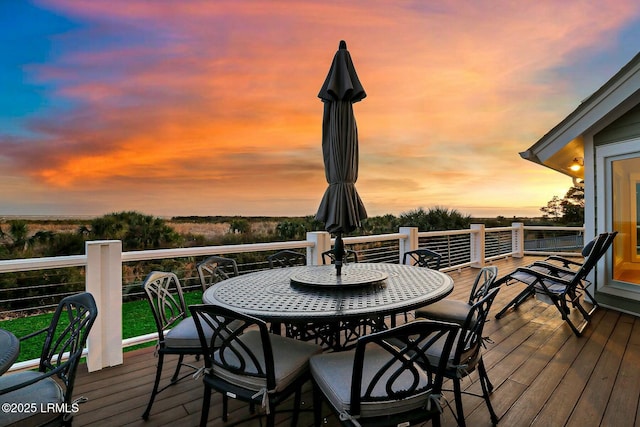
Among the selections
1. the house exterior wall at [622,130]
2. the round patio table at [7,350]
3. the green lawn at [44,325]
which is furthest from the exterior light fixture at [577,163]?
the round patio table at [7,350]

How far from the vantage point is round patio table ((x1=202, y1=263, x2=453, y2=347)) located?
5.75 ft

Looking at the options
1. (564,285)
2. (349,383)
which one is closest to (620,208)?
(564,285)

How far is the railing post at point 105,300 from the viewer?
2.87m

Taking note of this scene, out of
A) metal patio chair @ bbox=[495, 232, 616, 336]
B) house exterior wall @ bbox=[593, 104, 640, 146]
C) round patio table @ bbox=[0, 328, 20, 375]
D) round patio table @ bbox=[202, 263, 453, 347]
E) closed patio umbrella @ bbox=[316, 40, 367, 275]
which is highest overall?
house exterior wall @ bbox=[593, 104, 640, 146]

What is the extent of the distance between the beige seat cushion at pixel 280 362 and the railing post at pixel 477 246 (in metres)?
7.15

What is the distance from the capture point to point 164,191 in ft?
31.6

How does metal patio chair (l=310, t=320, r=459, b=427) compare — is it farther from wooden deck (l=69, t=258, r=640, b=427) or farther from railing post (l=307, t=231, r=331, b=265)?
railing post (l=307, t=231, r=331, b=265)


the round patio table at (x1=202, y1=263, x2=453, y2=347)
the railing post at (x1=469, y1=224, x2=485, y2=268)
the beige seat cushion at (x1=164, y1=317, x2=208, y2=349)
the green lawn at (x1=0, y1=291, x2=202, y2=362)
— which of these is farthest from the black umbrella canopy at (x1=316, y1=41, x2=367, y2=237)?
the railing post at (x1=469, y1=224, x2=485, y2=268)

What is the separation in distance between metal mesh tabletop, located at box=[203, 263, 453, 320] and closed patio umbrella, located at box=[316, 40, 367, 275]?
19.0 inches

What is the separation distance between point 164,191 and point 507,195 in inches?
476

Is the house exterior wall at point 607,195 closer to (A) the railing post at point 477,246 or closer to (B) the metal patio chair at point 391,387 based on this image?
(A) the railing post at point 477,246

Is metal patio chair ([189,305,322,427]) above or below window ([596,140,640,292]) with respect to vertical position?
below

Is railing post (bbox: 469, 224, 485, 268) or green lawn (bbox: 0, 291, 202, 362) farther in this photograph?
railing post (bbox: 469, 224, 485, 268)

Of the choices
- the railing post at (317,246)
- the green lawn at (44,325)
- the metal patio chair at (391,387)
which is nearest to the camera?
the metal patio chair at (391,387)
